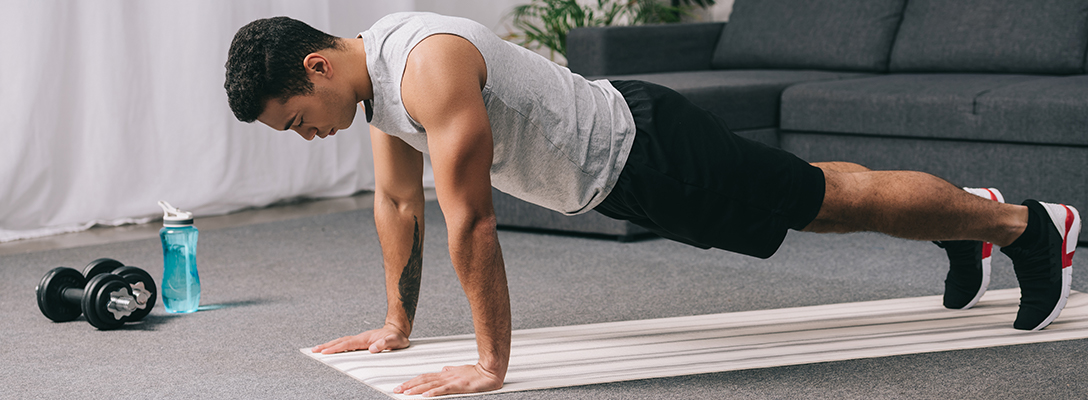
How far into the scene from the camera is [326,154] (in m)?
3.86

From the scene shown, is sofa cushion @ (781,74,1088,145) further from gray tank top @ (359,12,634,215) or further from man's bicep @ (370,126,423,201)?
man's bicep @ (370,126,423,201)

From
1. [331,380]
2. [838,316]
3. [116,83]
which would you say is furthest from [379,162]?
[116,83]

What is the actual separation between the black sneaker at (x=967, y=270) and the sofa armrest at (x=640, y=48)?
67.9 inches

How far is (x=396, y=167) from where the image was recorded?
169 cm

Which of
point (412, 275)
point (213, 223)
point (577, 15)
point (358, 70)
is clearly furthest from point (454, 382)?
point (577, 15)

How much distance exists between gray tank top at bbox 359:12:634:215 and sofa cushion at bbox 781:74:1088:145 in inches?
52.0

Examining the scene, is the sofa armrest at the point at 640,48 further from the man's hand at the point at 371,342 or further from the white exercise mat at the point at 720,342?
the man's hand at the point at 371,342

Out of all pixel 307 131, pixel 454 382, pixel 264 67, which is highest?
pixel 264 67

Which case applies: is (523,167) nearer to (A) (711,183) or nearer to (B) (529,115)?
(B) (529,115)

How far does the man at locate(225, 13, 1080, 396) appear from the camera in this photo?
135 cm

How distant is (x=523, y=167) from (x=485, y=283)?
0.21 m

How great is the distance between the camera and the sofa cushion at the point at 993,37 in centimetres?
284

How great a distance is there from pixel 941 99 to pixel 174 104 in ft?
8.00

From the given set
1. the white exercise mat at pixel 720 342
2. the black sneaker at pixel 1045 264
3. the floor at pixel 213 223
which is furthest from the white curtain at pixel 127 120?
the black sneaker at pixel 1045 264
